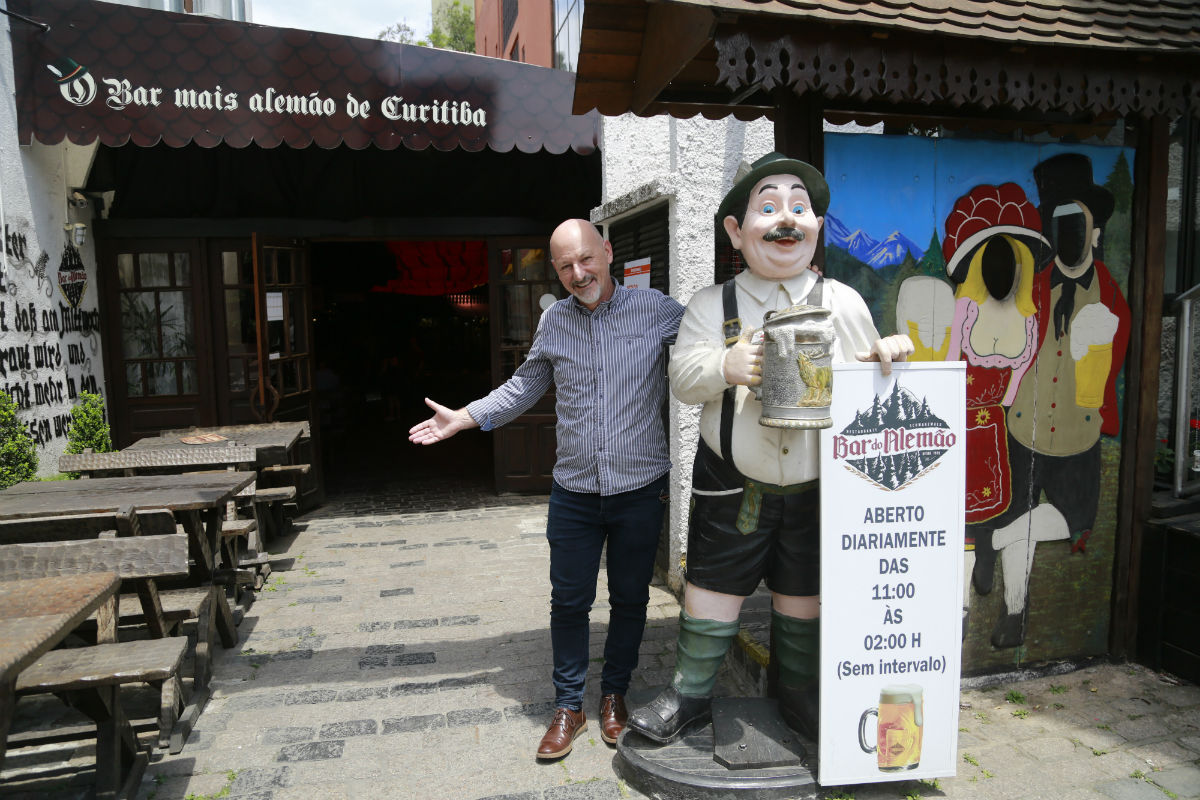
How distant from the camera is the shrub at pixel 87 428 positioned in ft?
21.0

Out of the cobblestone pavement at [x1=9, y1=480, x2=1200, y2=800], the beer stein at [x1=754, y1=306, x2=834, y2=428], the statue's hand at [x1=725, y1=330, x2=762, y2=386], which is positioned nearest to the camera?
the beer stein at [x1=754, y1=306, x2=834, y2=428]

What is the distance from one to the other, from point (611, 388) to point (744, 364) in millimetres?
716

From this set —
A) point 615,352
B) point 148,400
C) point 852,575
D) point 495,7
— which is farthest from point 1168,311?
point 495,7

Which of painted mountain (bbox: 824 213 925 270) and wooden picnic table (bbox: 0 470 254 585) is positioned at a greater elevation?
painted mountain (bbox: 824 213 925 270)

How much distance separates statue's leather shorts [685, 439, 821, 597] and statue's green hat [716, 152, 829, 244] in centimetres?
88

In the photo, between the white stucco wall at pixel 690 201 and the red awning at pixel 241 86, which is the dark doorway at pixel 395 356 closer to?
the red awning at pixel 241 86

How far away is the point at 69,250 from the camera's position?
673 centimetres

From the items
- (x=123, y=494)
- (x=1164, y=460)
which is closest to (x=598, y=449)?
(x=123, y=494)

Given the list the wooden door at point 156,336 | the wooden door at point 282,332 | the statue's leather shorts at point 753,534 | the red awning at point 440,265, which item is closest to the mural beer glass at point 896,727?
the statue's leather shorts at point 753,534

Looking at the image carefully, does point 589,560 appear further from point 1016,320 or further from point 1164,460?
point 1164,460

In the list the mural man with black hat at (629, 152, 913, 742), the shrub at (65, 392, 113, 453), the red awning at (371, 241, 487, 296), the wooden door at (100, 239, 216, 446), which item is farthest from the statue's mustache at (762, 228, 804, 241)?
the red awning at (371, 241, 487, 296)

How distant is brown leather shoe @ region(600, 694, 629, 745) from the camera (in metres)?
3.25

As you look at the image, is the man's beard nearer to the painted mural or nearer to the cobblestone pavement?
the painted mural

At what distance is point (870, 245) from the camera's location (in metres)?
3.32
